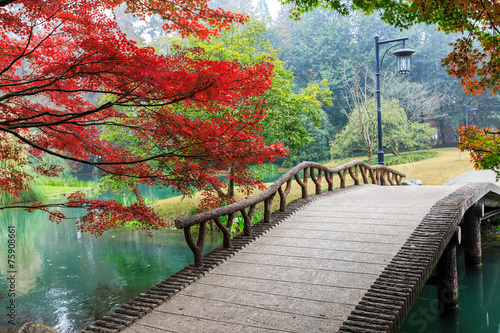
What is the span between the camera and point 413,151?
28234mm

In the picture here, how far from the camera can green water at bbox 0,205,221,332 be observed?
20.0 feet

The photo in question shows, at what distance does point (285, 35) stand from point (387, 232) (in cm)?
4063

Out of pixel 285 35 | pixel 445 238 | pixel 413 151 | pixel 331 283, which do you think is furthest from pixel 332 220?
pixel 285 35

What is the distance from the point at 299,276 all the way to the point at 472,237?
5.41 meters

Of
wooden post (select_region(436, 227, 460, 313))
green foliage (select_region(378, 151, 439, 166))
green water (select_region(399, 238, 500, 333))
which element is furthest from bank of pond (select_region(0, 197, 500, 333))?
green foliage (select_region(378, 151, 439, 166))

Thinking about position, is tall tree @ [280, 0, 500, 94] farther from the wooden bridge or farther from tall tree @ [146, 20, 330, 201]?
tall tree @ [146, 20, 330, 201]

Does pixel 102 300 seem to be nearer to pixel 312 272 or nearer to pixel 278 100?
pixel 312 272

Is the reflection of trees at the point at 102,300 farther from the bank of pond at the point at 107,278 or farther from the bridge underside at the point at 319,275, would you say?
the bridge underside at the point at 319,275

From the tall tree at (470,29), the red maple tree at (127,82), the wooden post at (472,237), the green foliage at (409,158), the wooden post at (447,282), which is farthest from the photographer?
the green foliage at (409,158)

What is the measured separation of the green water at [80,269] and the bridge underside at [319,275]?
111 inches

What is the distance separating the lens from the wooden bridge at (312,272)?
124 inches

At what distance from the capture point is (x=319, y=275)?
3945 mm

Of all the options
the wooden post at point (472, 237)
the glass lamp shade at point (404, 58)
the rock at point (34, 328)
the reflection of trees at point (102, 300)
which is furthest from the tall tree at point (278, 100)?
the rock at point (34, 328)

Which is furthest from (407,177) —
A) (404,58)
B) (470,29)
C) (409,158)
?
(470,29)
